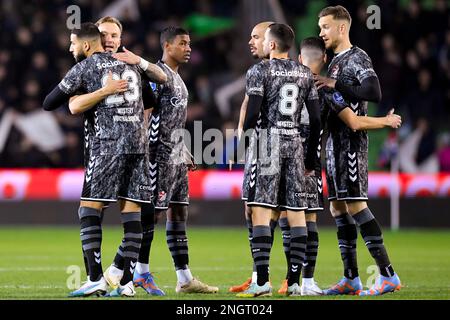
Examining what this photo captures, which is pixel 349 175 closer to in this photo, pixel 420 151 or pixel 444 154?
pixel 420 151

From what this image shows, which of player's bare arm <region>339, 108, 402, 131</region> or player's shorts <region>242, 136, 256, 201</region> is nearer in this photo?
player's shorts <region>242, 136, 256, 201</region>

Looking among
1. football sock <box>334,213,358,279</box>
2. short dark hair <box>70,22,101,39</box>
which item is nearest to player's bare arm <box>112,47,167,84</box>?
short dark hair <box>70,22,101,39</box>

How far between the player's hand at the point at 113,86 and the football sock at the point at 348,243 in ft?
7.54

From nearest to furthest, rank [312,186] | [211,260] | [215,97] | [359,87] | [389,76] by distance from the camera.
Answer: [359,87] < [312,186] < [211,260] < [215,97] < [389,76]

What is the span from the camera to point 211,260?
44.1ft

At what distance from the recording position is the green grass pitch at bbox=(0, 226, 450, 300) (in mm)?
10094

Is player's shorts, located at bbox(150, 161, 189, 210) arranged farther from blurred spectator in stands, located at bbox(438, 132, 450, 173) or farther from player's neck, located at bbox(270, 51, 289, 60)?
blurred spectator in stands, located at bbox(438, 132, 450, 173)

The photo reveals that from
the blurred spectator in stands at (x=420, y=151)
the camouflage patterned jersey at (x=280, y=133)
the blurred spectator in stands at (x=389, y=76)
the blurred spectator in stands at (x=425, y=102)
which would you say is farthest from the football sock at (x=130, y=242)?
the blurred spectator in stands at (x=389, y=76)

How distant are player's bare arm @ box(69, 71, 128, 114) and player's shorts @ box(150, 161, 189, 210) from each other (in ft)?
3.53

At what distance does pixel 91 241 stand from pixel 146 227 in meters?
1.03

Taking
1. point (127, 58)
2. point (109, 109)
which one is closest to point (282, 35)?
point (127, 58)

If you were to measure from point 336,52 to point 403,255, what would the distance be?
15.6 feet
